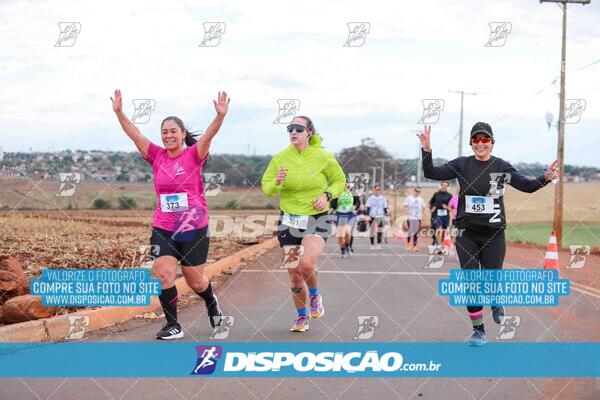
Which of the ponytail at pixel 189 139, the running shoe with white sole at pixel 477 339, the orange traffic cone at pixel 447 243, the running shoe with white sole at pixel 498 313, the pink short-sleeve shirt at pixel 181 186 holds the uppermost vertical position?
the ponytail at pixel 189 139

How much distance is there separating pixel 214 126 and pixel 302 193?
1.30 m

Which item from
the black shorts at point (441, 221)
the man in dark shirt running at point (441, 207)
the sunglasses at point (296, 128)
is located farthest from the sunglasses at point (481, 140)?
the black shorts at point (441, 221)

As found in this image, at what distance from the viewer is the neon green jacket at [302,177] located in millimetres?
7969

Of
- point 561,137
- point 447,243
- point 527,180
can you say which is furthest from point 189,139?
point 561,137

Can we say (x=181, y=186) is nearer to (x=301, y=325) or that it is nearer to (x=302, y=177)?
(x=302, y=177)

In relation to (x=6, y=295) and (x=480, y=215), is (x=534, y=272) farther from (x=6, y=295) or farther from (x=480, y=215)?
(x=6, y=295)

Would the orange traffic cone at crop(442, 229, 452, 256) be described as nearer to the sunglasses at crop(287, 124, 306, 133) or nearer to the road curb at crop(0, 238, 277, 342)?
the road curb at crop(0, 238, 277, 342)

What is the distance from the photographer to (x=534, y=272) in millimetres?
11180

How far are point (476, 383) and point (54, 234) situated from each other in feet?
35.0

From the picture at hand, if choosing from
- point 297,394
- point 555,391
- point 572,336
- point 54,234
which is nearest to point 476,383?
point 555,391

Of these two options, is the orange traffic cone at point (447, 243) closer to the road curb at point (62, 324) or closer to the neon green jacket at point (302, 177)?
the road curb at point (62, 324)

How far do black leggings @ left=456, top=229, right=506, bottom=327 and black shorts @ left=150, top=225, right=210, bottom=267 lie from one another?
2488 mm

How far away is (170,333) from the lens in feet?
24.6

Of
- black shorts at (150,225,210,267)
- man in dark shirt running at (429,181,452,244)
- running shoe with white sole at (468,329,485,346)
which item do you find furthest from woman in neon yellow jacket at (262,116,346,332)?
man in dark shirt running at (429,181,452,244)
